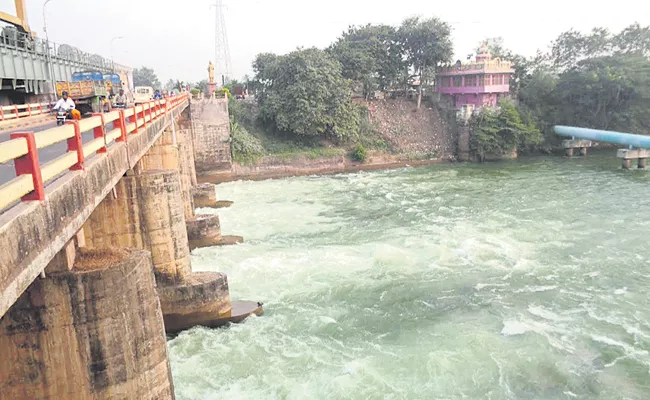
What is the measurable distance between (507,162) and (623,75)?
44.1ft

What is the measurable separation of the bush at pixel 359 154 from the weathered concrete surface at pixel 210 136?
1053 centimetres

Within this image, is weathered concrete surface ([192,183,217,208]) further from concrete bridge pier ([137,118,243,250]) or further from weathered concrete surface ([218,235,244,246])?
weathered concrete surface ([218,235,244,246])

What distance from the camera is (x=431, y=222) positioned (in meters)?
24.2

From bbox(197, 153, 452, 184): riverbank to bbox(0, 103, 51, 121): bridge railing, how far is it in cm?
1475

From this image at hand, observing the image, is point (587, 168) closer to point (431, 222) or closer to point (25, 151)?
point (431, 222)

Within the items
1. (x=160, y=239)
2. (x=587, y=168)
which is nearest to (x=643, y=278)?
(x=160, y=239)

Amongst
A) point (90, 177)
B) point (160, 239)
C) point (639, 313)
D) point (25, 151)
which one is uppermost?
point (25, 151)

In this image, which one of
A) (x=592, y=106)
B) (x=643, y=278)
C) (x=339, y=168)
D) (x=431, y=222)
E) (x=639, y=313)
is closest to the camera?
(x=639, y=313)

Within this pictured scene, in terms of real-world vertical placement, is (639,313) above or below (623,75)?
below

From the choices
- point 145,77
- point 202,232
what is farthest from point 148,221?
point 145,77

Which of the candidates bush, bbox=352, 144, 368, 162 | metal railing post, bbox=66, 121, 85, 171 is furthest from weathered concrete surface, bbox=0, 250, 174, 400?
bush, bbox=352, 144, 368, 162

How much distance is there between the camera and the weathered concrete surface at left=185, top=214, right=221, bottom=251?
2081 cm

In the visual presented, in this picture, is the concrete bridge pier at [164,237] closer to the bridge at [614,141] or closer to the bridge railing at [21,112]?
the bridge railing at [21,112]

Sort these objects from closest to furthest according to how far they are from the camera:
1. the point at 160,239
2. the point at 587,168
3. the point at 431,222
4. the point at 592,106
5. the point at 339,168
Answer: the point at 160,239, the point at 431,222, the point at 587,168, the point at 339,168, the point at 592,106
